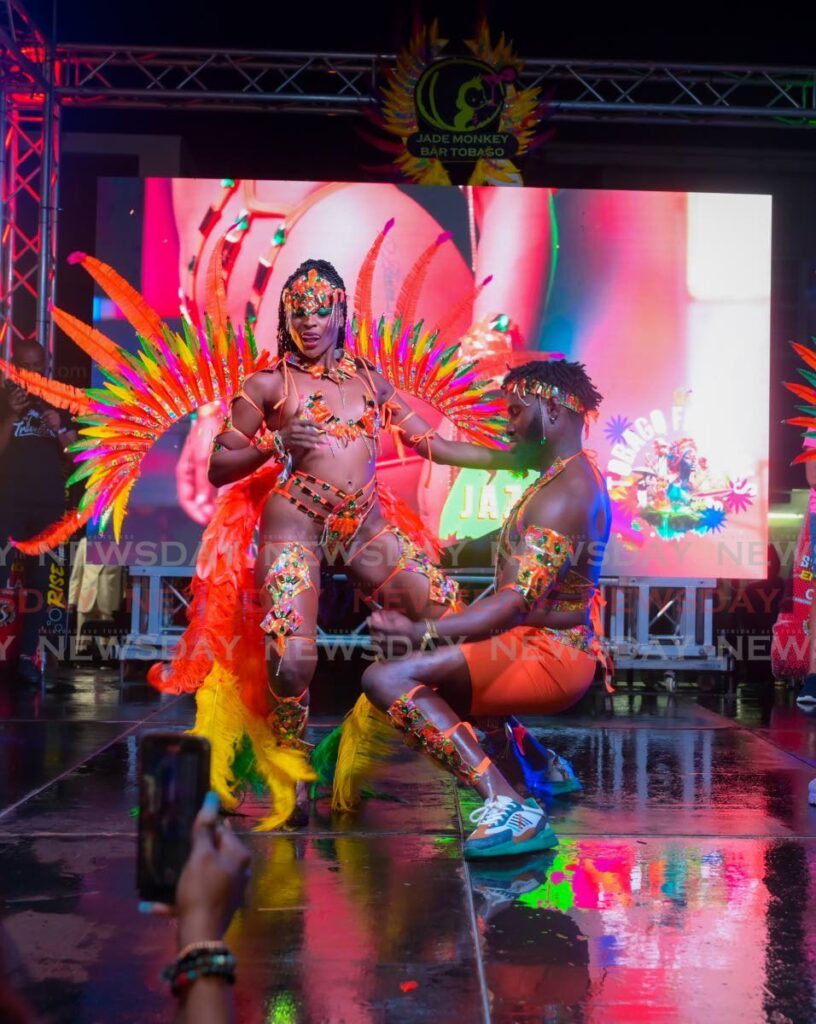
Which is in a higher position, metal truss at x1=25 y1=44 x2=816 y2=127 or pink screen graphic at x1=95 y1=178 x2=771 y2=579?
metal truss at x1=25 y1=44 x2=816 y2=127

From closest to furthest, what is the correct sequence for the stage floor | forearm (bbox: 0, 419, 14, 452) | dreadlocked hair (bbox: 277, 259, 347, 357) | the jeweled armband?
the stage floor < the jeweled armband < dreadlocked hair (bbox: 277, 259, 347, 357) < forearm (bbox: 0, 419, 14, 452)

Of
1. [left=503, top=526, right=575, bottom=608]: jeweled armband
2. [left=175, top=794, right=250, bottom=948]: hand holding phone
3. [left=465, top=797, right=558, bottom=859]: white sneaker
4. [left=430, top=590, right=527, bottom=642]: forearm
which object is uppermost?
[left=503, top=526, right=575, bottom=608]: jeweled armband

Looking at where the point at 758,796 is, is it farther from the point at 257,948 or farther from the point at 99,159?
the point at 99,159

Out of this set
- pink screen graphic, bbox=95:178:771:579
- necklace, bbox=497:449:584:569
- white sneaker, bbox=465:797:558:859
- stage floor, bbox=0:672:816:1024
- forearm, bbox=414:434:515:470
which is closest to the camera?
stage floor, bbox=0:672:816:1024

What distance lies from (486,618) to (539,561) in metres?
0.25

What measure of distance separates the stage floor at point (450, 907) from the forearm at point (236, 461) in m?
1.11

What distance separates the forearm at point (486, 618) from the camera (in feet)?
11.1

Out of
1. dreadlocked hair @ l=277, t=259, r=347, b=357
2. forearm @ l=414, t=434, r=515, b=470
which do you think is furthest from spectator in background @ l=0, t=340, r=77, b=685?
forearm @ l=414, t=434, r=515, b=470

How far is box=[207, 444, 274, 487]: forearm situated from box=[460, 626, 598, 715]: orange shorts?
3.03ft

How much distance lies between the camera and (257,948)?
2.60 meters

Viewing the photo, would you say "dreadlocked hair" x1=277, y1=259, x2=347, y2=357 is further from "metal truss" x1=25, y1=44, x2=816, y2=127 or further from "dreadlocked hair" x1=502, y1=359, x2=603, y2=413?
"metal truss" x1=25, y1=44, x2=816, y2=127

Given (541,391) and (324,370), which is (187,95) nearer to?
(324,370)

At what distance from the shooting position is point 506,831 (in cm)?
332

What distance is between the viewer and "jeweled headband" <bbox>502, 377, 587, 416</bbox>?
3.85m
